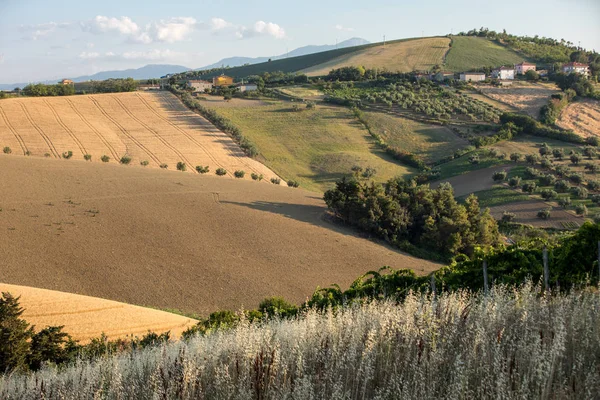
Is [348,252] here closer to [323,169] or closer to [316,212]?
[316,212]

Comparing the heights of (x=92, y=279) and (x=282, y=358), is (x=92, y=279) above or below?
below

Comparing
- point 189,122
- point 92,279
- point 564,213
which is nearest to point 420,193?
point 564,213

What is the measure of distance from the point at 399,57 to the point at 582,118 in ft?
182

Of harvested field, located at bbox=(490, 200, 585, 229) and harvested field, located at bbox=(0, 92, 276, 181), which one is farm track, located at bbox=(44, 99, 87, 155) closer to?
harvested field, located at bbox=(0, 92, 276, 181)

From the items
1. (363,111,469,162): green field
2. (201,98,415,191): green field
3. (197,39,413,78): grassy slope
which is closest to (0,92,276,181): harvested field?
(201,98,415,191): green field

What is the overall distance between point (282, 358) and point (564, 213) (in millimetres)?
37457

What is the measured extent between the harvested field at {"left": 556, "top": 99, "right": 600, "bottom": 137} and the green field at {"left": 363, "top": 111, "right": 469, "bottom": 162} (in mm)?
14339

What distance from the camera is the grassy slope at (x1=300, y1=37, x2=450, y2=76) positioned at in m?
113

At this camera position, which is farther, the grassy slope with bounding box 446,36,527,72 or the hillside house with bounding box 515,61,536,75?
the grassy slope with bounding box 446,36,527,72

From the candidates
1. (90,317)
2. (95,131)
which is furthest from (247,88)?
(90,317)

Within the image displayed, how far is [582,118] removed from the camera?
230 feet

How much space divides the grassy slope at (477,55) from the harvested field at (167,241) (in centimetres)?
8186

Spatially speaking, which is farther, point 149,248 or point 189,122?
point 189,122

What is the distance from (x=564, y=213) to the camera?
3847 centimetres
